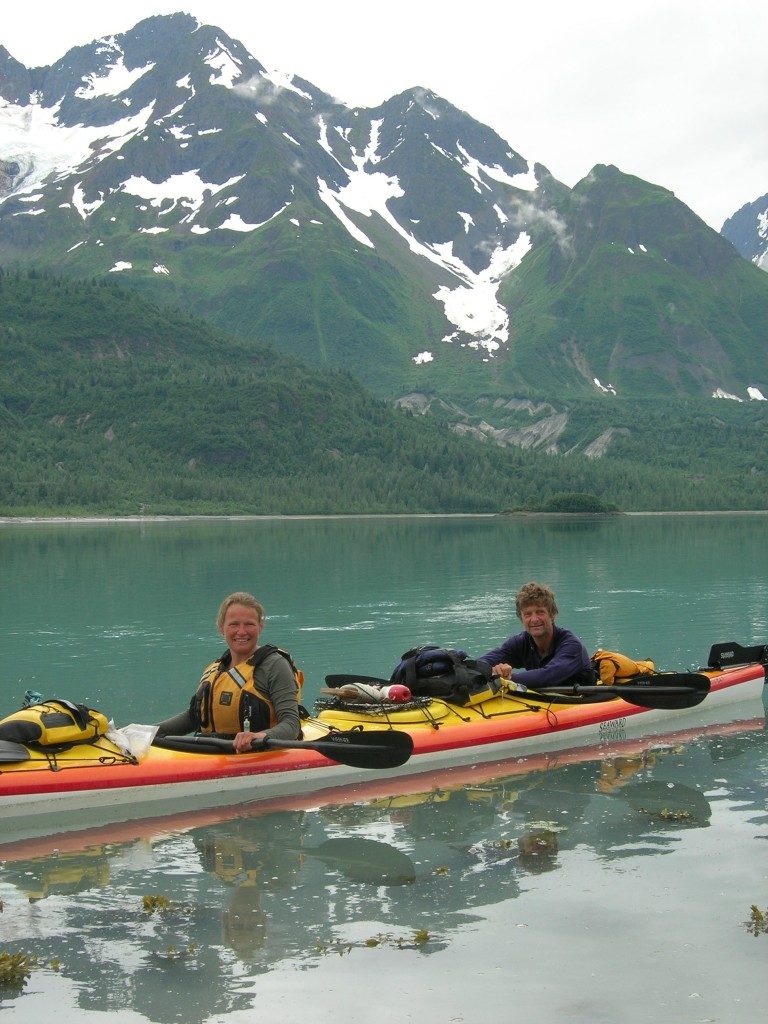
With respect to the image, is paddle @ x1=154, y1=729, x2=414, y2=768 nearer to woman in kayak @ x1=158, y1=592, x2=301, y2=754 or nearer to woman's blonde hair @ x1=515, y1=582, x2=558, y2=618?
woman in kayak @ x1=158, y1=592, x2=301, y2=754

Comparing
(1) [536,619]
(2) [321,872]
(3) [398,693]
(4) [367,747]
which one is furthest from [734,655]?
(2) [321,872]

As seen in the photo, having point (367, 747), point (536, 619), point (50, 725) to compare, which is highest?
point (536, 619)

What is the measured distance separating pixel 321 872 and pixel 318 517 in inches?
6294

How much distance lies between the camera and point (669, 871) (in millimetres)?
11578

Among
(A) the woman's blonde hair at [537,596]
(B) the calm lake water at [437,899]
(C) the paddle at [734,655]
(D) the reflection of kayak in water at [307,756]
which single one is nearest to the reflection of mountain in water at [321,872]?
(B) the calm lake water at [437,899]

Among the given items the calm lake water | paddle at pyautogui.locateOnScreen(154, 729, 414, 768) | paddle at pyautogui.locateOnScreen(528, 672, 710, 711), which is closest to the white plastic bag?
paddle at pyautogui.locateOnScreen(154, 729, 414, 768)

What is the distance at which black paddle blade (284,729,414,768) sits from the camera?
1404cm

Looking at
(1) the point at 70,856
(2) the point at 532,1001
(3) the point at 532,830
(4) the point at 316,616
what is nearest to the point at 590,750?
(3) the point at 532,830

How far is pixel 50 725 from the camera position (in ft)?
42.7

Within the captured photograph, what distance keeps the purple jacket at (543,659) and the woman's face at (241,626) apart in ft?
15.7

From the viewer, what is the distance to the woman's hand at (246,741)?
13.7m

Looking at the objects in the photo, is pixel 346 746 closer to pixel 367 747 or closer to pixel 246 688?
pixel 367 747

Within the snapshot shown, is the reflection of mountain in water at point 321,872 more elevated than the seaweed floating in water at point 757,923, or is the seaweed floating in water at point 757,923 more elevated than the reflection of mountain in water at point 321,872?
the reflection of mountain in water at point 321,872

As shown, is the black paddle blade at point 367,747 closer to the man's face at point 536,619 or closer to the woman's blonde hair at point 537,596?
the woman's blonde hair at point 537,596
